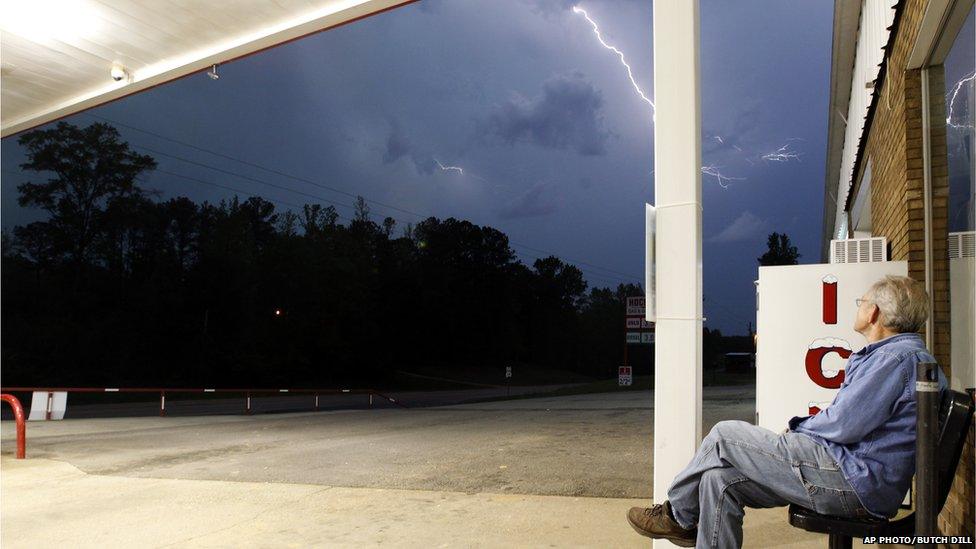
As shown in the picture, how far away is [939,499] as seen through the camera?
246 cm

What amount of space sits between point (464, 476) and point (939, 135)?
5196 mm

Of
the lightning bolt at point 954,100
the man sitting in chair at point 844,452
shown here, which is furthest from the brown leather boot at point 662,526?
the lightning bolt at point 954,100

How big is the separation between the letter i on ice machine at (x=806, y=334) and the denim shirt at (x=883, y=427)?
2255 mm

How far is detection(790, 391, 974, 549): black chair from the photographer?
2502 millimetres

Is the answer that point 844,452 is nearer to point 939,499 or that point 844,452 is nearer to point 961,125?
point 939,499

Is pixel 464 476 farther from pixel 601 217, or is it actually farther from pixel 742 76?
pixel 601 217

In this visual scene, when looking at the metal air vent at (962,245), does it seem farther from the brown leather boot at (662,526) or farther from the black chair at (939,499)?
the brown leather boot at (662,526)

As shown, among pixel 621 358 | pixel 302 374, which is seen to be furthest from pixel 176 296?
pixel 621 358

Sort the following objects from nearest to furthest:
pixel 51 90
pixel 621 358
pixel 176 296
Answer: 1. pixel 51 90
2. pixel 176 296
3. pixel 621 358

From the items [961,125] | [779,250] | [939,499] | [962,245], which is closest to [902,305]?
[939,499]

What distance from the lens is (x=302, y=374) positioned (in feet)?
174

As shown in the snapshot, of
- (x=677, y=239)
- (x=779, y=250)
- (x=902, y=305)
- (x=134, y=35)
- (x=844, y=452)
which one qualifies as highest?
(x=779, y=250)

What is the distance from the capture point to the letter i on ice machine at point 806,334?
194 inches

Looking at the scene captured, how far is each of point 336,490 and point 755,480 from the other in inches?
180
